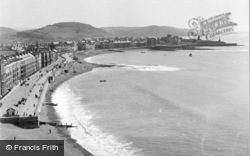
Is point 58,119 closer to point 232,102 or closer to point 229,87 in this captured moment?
point 232,102

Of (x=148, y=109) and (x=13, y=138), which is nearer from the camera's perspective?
(x=13, y=138)

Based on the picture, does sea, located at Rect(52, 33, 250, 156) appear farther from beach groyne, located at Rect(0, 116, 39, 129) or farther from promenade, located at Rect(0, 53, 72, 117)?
beach groyne, located at Rect(0, 116, 39, 129)

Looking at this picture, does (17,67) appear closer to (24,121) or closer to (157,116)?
(24,121)

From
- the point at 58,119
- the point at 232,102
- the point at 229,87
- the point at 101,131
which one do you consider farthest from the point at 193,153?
the point at 229,87

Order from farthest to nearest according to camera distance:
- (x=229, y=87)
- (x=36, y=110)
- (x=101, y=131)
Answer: (x=229, y=87) → (x=36, y=110) → (x=101, y=131)

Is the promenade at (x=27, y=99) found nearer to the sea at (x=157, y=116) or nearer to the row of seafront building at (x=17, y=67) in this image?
the row of seafront building at (x=17, y=67)

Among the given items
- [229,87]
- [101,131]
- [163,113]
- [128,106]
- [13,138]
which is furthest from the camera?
[229,87]

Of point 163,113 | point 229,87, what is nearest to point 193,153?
point 163,113
